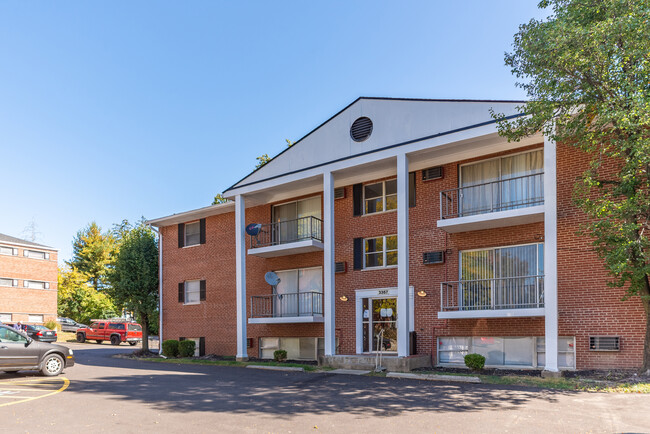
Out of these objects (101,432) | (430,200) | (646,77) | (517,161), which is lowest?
(101,432)

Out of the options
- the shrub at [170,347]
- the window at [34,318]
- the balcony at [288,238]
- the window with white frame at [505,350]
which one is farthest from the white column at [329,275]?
the window at [34,318]

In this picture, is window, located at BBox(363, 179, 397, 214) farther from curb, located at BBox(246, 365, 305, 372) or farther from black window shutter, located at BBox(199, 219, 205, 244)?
black window shutter, located at BBox(199, 219, 205, 244)

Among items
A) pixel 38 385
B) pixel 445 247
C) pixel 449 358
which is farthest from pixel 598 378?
pixel 38 385

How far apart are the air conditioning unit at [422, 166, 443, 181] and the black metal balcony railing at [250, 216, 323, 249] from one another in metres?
4.46

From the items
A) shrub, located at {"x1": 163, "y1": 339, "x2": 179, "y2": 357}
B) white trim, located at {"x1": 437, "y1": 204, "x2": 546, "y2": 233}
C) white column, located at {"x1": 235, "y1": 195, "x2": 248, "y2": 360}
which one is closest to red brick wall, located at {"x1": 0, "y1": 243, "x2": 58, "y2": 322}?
shrub, located at {"x1": 163, "y1": 339, "x2": 179, "y2": 357}

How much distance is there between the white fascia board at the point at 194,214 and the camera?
2242 centimetres

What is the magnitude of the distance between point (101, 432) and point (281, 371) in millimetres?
8999

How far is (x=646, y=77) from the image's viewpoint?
11.1 m

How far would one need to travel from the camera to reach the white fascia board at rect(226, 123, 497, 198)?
15.1 metres

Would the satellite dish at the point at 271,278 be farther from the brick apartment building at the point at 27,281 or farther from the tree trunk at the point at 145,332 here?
the brick apartment building at the point at 27,281

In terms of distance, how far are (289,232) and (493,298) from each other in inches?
347

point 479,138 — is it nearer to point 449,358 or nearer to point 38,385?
point 449,358

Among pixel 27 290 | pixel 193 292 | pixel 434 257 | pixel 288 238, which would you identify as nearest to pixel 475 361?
pixel 434 257

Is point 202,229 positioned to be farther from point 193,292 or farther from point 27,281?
point 27,281
